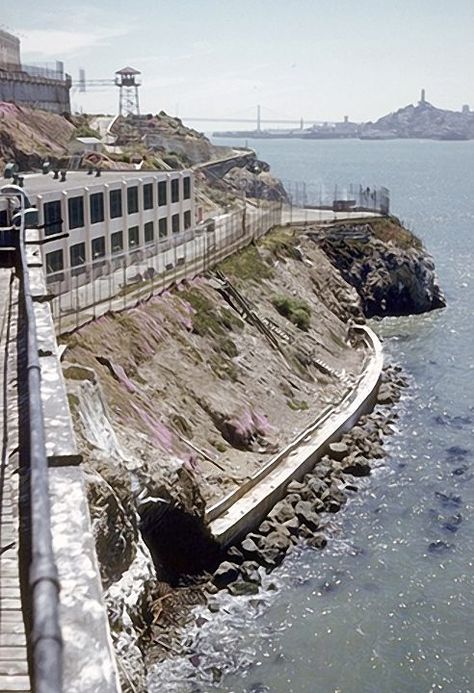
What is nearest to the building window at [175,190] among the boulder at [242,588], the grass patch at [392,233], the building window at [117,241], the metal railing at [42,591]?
the building window at [117,241]

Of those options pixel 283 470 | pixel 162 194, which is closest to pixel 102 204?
pixel 162 194

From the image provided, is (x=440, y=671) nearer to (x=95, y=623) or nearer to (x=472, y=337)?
(x=95, y=623)

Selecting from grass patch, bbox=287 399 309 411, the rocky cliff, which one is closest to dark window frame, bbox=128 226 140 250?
the rocky cliff

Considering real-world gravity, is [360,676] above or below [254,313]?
below

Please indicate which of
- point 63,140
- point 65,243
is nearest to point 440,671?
point 65,243

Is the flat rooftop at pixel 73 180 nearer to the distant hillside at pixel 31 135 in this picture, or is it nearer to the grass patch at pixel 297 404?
the grass patch at pixel 297 404
